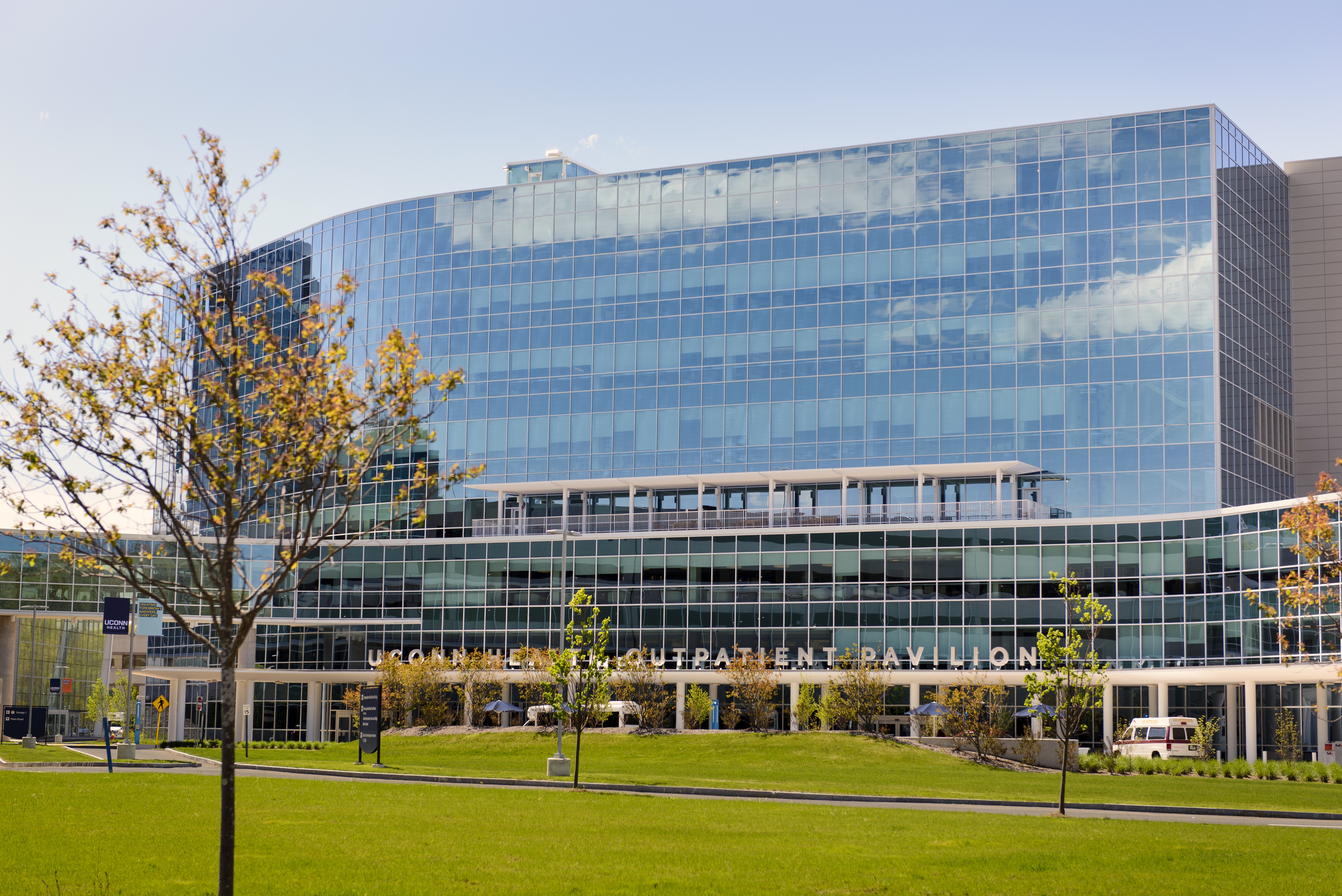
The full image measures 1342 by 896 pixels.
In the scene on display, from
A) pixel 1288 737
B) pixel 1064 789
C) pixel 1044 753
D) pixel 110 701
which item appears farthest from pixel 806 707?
pixel 110 701

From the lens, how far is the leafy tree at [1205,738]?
6800 cm

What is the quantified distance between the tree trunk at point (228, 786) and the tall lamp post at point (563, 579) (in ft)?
99.6

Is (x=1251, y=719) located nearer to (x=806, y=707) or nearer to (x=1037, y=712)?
(x=1037, y=712)

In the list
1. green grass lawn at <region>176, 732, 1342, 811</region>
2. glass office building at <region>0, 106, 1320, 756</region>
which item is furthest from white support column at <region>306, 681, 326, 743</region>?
green grass lawn at <region>176, 732, 1342, 811</region>

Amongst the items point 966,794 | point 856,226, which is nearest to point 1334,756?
point 966,794

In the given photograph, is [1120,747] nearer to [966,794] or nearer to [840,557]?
[840,557]

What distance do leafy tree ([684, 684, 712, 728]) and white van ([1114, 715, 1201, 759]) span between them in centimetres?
2337

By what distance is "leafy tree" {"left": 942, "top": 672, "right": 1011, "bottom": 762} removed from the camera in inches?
2532

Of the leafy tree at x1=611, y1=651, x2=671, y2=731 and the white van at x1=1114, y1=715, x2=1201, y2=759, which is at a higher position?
the leafy tree at x1=611, y1=651, x2=671, y2=731

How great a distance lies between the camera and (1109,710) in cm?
7850

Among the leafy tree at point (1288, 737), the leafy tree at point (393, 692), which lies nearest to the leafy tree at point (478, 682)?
the leafy tree at point (393, 692)

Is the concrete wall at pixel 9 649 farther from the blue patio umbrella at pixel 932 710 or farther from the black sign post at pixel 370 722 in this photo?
the blue patio umbrella at pixel 932 710

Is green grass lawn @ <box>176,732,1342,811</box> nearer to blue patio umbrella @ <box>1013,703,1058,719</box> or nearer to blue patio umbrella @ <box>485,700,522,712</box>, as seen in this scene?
blue patio umbrella @ <box>485,700,522,712</box>

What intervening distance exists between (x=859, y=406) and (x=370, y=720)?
139 feet
